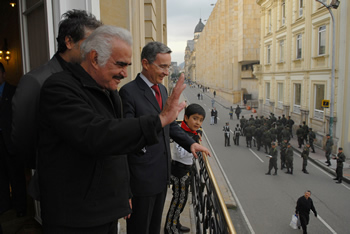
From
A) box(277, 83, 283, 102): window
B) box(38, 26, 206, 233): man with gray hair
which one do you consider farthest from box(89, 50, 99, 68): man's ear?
Answer: box(277, 83, 283, 102): window

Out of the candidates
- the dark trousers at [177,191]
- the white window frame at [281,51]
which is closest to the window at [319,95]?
the white window frame at [281,51]

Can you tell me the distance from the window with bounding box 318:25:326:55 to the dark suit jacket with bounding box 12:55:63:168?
71.7ft

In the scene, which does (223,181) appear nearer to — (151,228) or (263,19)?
(151,228)

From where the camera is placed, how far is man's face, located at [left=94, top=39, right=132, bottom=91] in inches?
60.1

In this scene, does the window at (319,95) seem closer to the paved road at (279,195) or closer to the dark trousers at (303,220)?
the paved road at (279,195)

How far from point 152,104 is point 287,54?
26.2 meters

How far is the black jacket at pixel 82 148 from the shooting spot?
1.34m

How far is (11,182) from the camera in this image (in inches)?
131

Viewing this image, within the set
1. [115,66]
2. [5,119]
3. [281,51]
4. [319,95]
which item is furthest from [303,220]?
[281,51]

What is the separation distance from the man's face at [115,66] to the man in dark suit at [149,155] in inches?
30.4

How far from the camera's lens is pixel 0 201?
2930 mm

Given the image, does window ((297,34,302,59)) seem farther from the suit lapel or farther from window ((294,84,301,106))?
the suit lapel

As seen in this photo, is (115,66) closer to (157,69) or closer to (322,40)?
(157,69)

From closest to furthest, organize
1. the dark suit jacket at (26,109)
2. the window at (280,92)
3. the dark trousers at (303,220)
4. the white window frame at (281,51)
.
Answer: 1. the dark suit jacket at (26,109)
2. the dark trousers at (303,220)
3. the white window frame at (281,51)
4. the window at (280,92)
